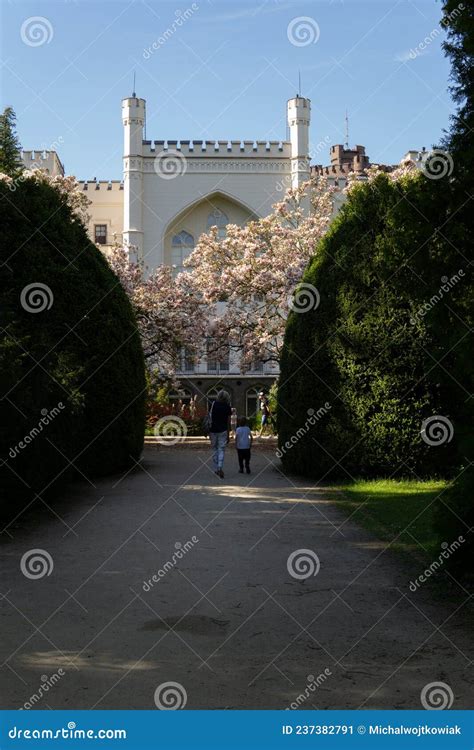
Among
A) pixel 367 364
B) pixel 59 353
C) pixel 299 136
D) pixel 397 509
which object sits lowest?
pixel 397 509

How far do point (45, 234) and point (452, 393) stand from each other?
7714 millimetres

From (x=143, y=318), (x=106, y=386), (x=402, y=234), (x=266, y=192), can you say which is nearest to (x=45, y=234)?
(x=106, y=386)

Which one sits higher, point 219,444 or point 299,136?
point 299,136

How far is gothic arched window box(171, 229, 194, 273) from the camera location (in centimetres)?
5842

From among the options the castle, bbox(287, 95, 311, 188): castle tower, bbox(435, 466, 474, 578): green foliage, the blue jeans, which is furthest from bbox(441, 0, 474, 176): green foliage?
bbox(287, 95, 311, 188): castle tower

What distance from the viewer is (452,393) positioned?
542 inches

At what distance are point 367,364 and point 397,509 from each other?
426 cm

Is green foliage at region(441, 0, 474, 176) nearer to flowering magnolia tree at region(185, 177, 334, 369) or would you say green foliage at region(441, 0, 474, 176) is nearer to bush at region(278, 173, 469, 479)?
bush at region(278, 173, 469, 479)

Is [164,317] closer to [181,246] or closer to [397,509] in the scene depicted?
[397,509]

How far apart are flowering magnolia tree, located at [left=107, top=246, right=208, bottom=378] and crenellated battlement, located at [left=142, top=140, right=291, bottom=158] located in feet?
95.4

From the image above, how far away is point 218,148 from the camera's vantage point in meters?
58.4

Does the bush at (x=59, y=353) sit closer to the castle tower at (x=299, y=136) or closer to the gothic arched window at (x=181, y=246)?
the gothic arched window at (x=181, y=246)

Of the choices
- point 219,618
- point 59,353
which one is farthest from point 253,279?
point 219,618

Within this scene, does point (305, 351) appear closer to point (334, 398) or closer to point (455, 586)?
point (334, 398)
